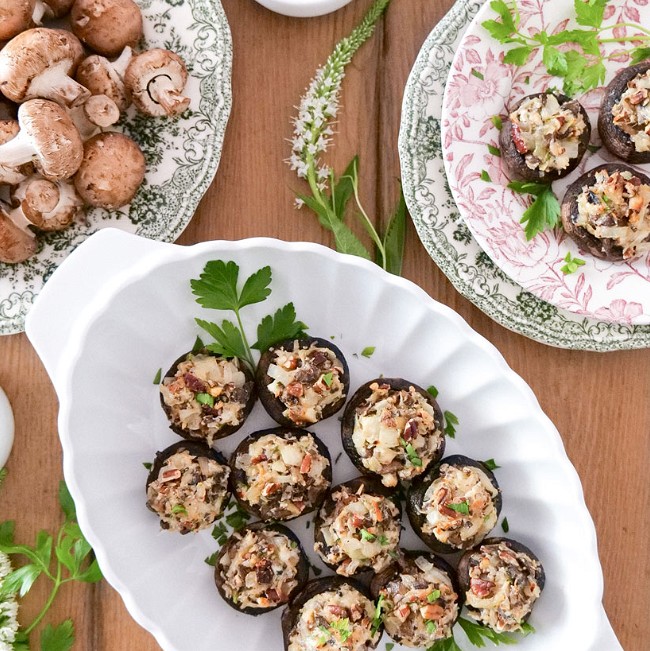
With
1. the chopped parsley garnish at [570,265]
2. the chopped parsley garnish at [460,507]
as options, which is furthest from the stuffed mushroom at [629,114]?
the chopped parsley garnish at [460,507]

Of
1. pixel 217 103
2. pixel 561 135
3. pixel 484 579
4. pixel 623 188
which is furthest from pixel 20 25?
pixel 484 579

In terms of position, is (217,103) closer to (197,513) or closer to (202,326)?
(202,326)

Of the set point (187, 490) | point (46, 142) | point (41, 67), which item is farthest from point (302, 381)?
point (41, 67)

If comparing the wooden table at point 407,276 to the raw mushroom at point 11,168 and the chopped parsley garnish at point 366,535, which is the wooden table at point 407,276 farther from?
the chopped parsley garnish at point 366,535

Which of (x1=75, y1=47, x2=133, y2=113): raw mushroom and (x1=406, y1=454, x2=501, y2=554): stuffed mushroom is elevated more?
(x1=75, y1=47, x2=133, y2=113): raw mushroom

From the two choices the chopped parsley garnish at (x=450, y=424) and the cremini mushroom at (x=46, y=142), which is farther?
the chopped parsley garnish at (x=450, y=424)

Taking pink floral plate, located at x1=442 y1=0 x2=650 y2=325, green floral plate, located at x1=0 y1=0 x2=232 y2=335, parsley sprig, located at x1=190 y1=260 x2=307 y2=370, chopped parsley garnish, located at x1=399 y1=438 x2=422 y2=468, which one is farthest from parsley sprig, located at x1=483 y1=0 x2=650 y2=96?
chopped parsley garnish, located at x1=399 y1=438 x2=422 y2=468

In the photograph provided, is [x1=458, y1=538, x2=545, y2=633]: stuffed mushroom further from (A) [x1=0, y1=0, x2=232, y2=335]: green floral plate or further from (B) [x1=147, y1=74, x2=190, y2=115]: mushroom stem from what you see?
(B) [x1=147, y1=74, x2=190, y2=115]: mushroom stem
